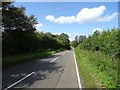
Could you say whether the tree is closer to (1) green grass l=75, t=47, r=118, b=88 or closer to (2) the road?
(2) the road

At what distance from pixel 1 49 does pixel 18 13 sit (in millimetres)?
6313

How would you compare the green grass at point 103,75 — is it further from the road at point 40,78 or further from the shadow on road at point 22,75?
the shadow on road at point 22,75

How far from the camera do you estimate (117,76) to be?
8531mm

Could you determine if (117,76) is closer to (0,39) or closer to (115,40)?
(115,40)

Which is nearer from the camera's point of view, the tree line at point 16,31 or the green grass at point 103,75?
the green grass at point 103,75

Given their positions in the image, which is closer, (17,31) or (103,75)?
(103,75)

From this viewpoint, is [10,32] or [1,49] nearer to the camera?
[1,49]

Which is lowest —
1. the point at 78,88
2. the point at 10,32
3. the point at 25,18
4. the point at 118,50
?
the point at 78,88

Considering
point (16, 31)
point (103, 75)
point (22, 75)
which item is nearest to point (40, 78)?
point (22, 75)

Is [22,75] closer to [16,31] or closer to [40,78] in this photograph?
[40,78]

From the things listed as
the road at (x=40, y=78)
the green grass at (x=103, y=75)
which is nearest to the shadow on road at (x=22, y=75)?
the road at (x=40, y=78)

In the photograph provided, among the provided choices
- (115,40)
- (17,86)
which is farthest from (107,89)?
(115,40)

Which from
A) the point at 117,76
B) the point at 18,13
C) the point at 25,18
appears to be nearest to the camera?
the point at 117,76

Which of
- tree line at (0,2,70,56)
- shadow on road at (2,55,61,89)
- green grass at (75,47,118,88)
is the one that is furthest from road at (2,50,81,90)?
tree line at (0,2,70,56)
